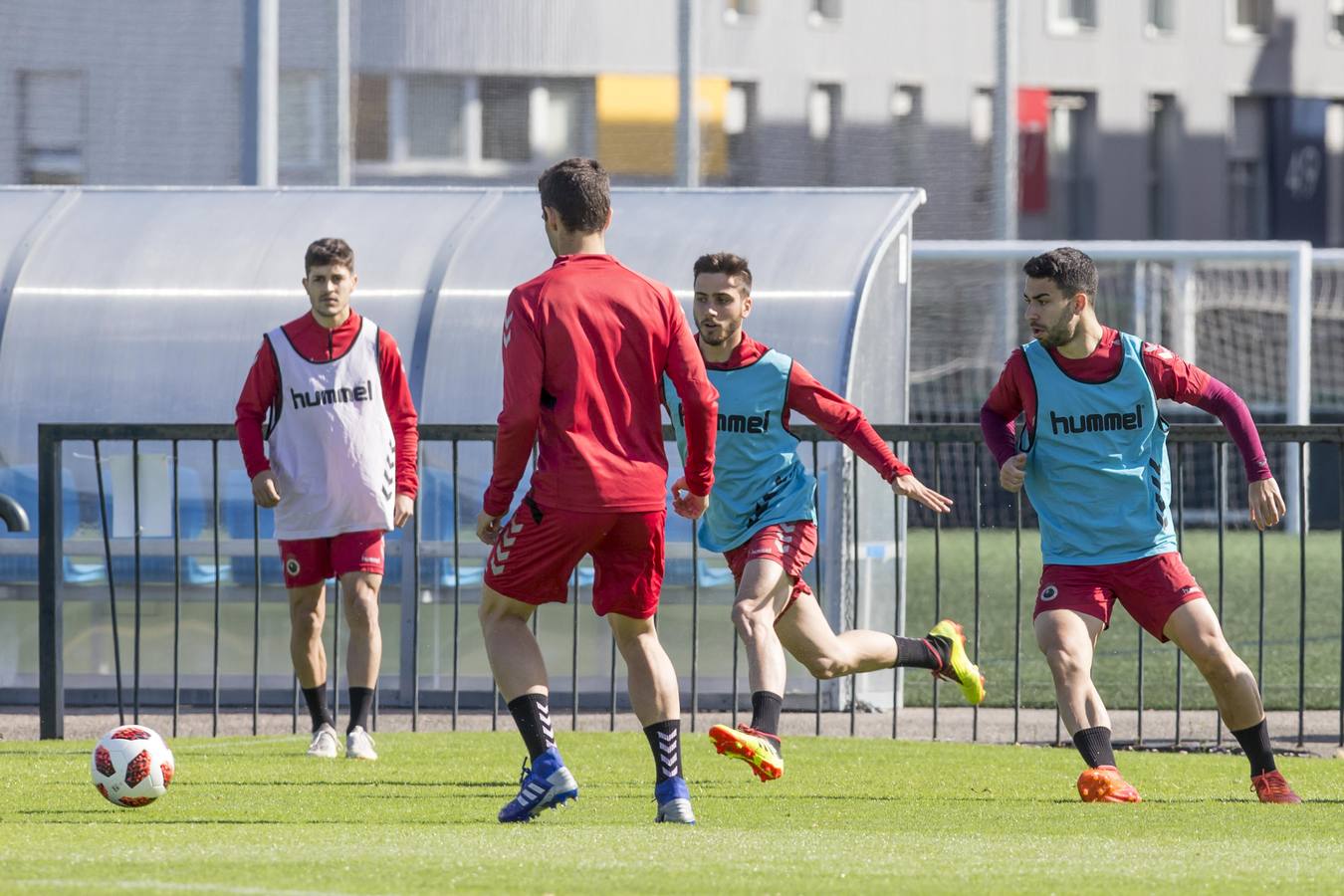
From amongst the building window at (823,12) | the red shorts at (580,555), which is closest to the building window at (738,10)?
the building window at (823,12)

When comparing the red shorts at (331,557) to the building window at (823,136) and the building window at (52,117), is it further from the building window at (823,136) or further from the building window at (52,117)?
the building window at (823,136)

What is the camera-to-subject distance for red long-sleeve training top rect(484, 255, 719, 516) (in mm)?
5973

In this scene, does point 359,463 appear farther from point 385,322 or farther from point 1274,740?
point 1274,740

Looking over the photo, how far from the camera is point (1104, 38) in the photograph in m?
34.3

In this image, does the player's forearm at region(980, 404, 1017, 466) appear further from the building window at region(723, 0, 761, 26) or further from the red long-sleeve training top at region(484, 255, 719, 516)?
the building window at region(723, 0, 761, 26)

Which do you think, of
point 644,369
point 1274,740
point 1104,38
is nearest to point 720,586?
point 1274,740

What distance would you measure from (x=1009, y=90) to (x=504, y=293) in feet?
36.6

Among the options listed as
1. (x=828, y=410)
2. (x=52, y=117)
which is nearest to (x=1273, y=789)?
(x=828, y=410)

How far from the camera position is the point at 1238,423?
6.92 m

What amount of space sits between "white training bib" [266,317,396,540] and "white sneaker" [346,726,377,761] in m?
0.76

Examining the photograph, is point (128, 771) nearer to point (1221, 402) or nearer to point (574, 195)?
point (574, 195)

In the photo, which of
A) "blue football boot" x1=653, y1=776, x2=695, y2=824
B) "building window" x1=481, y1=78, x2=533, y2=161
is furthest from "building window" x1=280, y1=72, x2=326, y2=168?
"blue football boot" x1=653, y1=776, x2=695, y2=824

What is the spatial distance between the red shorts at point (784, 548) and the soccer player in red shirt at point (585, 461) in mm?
1089

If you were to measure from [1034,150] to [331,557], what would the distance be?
26.9 metres
